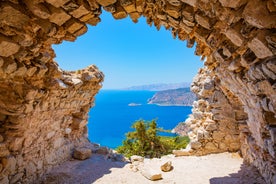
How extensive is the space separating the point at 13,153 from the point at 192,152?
18.2 ft

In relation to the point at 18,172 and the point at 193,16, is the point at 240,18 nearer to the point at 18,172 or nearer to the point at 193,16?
the point at 193,16

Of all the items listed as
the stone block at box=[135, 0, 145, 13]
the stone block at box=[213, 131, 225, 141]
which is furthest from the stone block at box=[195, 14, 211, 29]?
the stone block at box=[213, 131, 225, 141]

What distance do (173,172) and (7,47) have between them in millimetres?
5032

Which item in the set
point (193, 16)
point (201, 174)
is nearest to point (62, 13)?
point (193, 16)

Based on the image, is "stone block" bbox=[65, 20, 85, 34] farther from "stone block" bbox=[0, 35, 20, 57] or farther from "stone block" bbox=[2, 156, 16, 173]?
"stone block" bbox=[2, 156, 16, 173]

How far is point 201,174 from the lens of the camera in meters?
4.99

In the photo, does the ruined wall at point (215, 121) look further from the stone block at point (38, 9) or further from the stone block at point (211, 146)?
the stone block at point (38, 9)

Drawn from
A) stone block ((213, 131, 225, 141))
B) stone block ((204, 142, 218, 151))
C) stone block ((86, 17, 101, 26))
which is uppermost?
stone block ((86, 17, 101, 26))

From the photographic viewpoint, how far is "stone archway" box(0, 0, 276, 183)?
6.27ft

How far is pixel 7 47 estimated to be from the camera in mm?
2436

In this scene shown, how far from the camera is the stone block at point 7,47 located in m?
→ 2.35

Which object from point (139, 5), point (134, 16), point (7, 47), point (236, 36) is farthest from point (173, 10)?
point (7, 47)

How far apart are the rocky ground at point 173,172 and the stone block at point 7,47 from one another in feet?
11.5

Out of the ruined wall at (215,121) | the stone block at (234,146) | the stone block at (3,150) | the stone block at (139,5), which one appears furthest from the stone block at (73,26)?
the stone block at (234,146)
